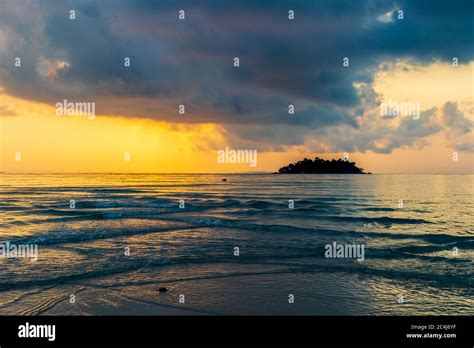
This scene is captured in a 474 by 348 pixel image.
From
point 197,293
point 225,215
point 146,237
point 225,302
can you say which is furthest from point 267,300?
point 225,215

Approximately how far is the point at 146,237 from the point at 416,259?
11815 mm

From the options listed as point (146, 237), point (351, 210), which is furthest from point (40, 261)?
point (351, 210)

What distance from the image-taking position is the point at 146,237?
19672 mm

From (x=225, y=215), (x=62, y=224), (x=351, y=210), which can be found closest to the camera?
(x=62, y=224)

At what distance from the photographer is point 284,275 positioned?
475 inches

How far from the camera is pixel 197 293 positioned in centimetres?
1029

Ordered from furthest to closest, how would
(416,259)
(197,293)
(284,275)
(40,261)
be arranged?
1. (416,259)
2. (40,261)
3. (284,275)
4. (197,293)

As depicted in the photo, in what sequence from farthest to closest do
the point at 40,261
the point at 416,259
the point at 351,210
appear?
→ 1. the point at 351,210
2. the point at 416,259
3. the point at 40,261

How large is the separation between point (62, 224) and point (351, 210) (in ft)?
71.5

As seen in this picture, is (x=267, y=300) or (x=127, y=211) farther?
→ (x=127, y=211)
